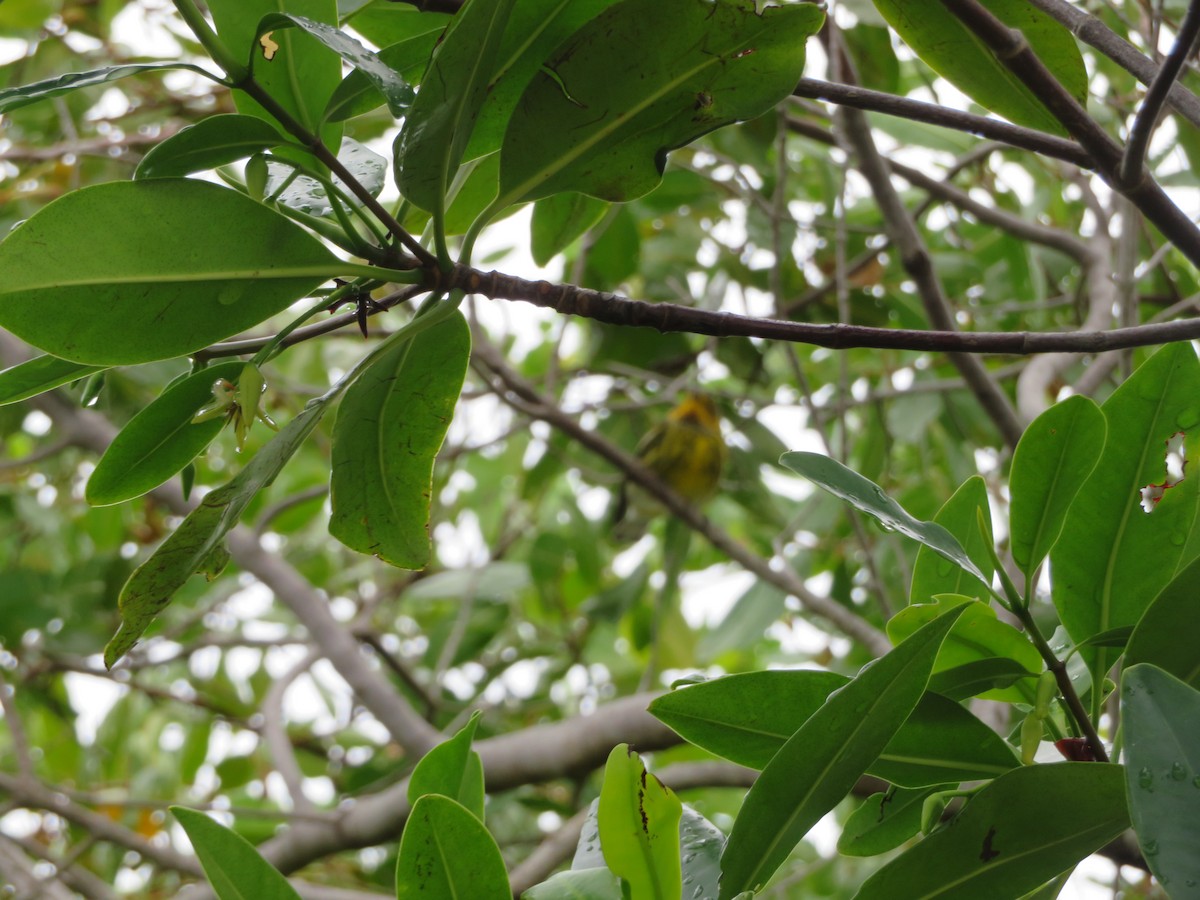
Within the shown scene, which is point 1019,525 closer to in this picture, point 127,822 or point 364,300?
point 364,300

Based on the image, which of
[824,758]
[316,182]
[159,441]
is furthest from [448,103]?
[824,758]

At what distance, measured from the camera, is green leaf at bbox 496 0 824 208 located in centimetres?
62

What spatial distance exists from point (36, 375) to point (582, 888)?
0.44 metres

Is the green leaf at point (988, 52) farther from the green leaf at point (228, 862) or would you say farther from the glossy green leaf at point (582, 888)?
the green leaf at point (228, 862)

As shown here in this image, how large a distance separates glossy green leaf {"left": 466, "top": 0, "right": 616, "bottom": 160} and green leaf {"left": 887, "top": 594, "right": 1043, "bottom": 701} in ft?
1.23

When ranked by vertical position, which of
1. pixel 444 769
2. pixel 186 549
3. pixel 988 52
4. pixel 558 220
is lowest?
pixel 444 769

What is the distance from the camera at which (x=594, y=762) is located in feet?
5.50

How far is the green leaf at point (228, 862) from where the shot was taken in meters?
0.63

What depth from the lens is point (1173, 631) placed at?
560 mm

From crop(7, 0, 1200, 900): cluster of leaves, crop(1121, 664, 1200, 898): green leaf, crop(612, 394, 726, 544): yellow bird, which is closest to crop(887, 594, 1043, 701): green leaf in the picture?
crop(7, 0, 1200, 900): cluster of leaves

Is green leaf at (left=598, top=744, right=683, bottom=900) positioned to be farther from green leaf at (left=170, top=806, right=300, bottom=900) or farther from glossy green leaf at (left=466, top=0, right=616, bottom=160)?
glossy green leaf at (left=466, top=0, right=616, bottom=160)

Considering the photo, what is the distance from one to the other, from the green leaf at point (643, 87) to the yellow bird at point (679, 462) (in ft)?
5.92

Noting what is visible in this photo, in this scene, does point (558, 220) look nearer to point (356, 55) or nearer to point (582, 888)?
point (356, 55)

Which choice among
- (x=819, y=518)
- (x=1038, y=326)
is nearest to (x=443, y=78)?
(x=819, y=518)
